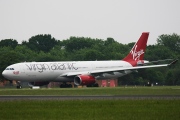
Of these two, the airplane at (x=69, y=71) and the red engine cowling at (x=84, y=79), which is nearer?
the airplane at (x=69, y=71)

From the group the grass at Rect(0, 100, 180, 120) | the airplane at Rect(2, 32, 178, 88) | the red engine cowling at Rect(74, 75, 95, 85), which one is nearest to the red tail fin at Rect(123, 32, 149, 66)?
the airplane at Rect(2, 32, 178, 88)

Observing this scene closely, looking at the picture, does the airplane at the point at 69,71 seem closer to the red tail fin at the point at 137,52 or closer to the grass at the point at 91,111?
the red tail fin at the point at 137,52

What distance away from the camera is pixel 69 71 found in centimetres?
8400

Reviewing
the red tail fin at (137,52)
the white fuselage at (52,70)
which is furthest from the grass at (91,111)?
the red tail fin at (137,52)

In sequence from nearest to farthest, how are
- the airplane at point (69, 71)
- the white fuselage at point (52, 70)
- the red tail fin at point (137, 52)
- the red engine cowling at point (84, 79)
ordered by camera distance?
the white fuselage at point (52, 70), the airplane at point (69, 71), the red engine cowling at point (84, 79), the red tail fin at point (137, 52)

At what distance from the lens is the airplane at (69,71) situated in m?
80.1

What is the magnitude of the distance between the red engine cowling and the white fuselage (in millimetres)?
1832

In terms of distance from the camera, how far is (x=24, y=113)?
31.6m

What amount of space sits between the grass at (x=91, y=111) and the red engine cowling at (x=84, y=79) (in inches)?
1663

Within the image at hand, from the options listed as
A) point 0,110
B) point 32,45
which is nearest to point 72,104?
point 0,110

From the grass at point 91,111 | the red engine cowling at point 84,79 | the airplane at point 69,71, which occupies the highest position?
the airplane at point 69,71

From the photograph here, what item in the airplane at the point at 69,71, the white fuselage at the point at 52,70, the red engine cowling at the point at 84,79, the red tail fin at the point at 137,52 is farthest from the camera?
the red tail fin at the point at 137,52

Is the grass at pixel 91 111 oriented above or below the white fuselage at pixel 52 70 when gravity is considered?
below

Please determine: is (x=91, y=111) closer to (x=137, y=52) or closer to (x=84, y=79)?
(x=84, y=79)
